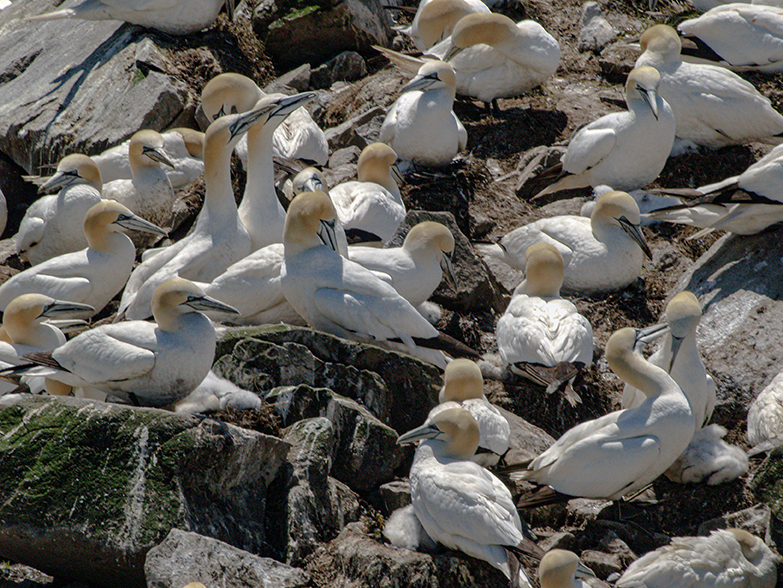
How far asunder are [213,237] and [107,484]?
3068mm

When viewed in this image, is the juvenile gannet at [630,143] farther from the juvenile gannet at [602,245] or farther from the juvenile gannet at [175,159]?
the juvenile gannet at [175,159]

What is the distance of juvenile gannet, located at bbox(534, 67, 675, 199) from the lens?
336 inches

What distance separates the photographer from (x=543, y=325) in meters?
6.62

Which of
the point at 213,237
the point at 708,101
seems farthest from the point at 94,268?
the point at 708,101

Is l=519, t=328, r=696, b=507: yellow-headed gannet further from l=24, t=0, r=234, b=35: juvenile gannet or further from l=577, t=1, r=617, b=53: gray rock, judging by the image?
l=24, t=0, r=234, b=35: juvenile gannet

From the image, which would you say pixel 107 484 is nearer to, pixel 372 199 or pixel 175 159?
pixel 372 199

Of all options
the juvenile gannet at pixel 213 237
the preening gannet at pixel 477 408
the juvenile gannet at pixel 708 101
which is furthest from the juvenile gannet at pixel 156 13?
the preening gannet at pixel 477 408

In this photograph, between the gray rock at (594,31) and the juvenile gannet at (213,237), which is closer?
the juvenile gannet at (213,237)

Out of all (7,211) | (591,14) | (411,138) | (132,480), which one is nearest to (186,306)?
(132,480)

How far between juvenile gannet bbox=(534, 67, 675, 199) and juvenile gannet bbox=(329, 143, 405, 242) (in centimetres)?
173

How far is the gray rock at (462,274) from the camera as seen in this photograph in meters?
7.61

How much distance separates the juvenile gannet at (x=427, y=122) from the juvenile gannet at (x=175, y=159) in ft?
6.44

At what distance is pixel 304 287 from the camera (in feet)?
20.9

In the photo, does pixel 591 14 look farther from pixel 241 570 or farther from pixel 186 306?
pixel 241 570
